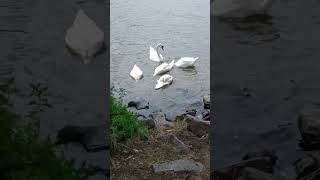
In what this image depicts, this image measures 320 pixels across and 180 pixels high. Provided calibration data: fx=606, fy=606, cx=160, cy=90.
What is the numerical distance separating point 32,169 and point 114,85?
3.74 metres

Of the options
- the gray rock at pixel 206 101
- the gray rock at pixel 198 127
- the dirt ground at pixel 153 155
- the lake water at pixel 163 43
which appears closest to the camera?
the dirt ground at pixel 153 155

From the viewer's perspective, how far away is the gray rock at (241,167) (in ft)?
9.05

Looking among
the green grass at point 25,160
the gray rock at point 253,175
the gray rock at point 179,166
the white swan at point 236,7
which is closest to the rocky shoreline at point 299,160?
the gray rock at point 253,175

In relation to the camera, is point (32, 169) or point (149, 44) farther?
point (149, 44)

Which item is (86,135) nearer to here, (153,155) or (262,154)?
(262,154)

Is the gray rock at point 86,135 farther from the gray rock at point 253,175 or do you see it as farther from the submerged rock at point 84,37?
the gray rock at point 253,175

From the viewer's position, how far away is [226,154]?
279cm

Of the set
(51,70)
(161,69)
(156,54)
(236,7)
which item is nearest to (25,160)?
(51,70)

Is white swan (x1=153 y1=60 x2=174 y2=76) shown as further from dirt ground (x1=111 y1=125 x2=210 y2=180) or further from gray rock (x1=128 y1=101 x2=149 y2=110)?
dirt ground (x1=111 y1=125 x2=210 y2=180)

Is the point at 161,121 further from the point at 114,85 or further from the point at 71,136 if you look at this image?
the point at 71,136

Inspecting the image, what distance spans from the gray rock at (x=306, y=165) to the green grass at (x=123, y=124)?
6.02 feet

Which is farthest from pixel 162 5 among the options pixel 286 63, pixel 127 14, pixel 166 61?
pixel 286 63

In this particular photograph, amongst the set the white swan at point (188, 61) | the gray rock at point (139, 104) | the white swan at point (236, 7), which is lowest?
the gray rock at point (139, 104)

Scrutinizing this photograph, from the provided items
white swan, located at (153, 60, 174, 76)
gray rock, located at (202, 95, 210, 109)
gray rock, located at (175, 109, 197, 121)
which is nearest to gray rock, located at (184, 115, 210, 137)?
gray rock, located at (175, 109, 197, 121)
